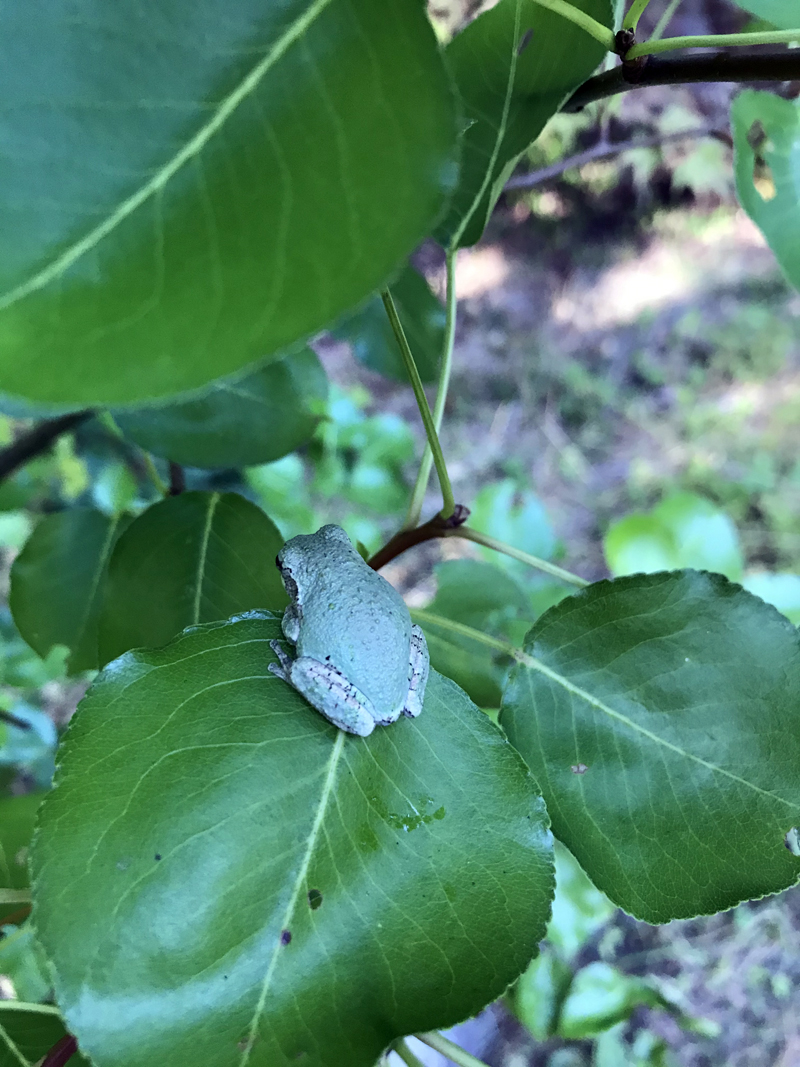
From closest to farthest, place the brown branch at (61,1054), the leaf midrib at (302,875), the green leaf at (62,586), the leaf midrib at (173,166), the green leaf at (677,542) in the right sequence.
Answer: the leaf midrib at (173,166) → the leaf midrib at (302,875) → the brown branch at (61,1054) → the green leaf at (62,586) → the green leaf at (677,542)

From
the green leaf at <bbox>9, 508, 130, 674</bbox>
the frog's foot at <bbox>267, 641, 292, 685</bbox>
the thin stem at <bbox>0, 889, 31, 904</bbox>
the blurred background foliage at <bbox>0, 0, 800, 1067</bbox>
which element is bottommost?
the blurred background foliage at <bbox>0, 0, 800, 1067</bbox>

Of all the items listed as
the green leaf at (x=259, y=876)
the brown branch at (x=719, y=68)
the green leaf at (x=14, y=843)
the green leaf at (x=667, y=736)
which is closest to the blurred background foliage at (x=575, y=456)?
the green leaf at (x=14, y=843)

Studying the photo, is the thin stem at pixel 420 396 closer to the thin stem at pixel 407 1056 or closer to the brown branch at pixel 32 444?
the thin stem at pixel 407 1056

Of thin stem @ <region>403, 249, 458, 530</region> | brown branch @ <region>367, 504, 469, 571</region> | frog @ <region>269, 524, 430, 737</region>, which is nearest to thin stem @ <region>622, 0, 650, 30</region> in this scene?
thin stem @ <region>403, 249, 458, 530</region>

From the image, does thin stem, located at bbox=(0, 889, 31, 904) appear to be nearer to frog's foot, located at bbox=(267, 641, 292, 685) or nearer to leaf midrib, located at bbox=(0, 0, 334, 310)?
frog's foot, located at bbox=(267, 641, 292, 685)

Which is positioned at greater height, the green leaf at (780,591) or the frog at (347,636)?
the frog at (347,636)

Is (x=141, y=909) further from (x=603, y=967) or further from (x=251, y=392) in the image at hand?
(x=603, y=967)

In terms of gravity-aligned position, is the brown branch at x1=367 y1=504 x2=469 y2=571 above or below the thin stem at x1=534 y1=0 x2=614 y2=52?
below

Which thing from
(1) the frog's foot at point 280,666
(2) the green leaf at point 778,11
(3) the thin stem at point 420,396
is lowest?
(1) the frog's foot at point 280,666

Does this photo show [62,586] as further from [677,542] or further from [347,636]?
[677,542]
